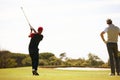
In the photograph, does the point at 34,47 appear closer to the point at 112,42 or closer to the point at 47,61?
the point at 112,42

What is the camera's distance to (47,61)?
30453 millimetres

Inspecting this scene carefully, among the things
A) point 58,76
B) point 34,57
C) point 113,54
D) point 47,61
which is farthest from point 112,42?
point 47,61

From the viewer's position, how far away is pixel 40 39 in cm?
1212

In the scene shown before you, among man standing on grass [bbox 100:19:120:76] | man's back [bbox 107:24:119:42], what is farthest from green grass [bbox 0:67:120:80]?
man's back [bbox 107:24:119:42]

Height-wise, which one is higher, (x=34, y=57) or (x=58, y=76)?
(x=34, y=57)

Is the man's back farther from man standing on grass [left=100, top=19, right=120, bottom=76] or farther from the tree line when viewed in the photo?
the tree line

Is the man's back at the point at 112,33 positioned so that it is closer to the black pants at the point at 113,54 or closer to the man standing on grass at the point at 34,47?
the black pants at the point at 113,54

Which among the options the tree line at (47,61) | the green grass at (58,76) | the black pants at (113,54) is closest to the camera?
the green grass at (58,76)

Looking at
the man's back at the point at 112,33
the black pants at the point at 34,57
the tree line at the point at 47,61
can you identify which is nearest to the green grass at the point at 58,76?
the black pants at the point at 34,57

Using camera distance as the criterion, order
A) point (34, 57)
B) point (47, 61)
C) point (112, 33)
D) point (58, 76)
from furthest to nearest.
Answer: point (47, 61) < point (34, 57) < point (112, 33) < point (58, 76)

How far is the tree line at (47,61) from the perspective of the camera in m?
28.4

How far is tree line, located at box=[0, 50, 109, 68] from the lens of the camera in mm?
28402

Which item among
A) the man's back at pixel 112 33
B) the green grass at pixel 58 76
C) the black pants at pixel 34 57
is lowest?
the green grass at pixel 58 76

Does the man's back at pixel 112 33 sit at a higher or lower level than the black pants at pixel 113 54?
higher
